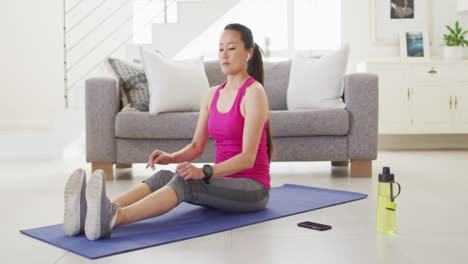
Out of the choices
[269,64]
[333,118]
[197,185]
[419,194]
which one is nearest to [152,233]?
[197,185]

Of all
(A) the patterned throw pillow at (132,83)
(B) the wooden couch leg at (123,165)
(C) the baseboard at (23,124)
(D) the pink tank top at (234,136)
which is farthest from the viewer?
(C) the baseboard at (23,124)

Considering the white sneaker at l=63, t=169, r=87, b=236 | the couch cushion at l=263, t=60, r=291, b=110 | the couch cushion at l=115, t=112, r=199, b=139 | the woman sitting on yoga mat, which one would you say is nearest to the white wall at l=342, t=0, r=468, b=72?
the couch cushion at l=263, t=60, r=291, b=110

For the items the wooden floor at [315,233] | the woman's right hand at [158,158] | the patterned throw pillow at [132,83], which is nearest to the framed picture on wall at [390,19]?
the wooden floor at [315,233]

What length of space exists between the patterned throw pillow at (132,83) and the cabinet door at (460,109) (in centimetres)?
334

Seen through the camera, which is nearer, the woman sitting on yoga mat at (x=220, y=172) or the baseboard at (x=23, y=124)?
the woman sitting on yoga mat at (x=220, y=172)

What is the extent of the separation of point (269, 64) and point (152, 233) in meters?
2.52

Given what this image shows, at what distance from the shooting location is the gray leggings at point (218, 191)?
2094mm

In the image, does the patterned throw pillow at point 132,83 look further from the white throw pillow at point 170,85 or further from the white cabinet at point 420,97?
the white cabinet at point 420,97

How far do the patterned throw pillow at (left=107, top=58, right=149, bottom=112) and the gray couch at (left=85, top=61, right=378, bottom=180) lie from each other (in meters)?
0.15

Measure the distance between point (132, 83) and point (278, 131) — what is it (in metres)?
1.05

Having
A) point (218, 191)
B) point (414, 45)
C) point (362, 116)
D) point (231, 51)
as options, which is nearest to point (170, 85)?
point (362, 116)

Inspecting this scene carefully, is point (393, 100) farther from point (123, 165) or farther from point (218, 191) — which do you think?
point (218, 191)

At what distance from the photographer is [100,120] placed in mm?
3660

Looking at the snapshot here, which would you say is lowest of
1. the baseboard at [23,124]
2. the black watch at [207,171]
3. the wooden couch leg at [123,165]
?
the wooden couch leg at [123,165]
